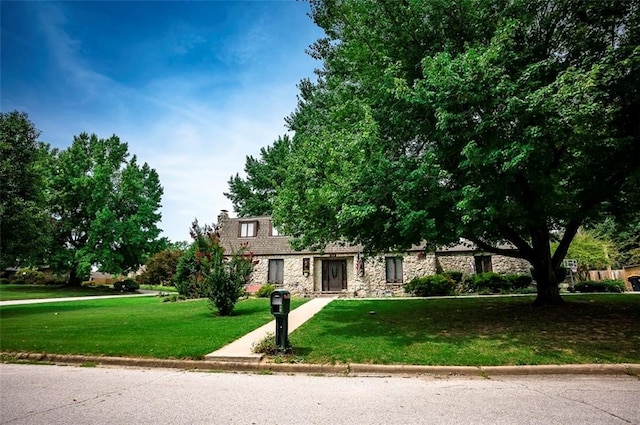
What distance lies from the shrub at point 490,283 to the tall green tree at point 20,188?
23.5m

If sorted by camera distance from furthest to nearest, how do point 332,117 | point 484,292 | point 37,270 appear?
1. point 37,270
2. point 484,292
3. point 332,117

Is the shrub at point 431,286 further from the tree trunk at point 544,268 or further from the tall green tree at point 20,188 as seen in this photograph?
the tall green tree at point 20,188

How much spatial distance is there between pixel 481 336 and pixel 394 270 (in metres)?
15.8

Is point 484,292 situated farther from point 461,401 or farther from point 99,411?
point 99,411

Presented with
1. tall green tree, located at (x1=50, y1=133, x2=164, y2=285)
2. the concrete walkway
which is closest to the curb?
the concrete walkway

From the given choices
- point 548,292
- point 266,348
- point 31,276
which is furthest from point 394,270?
point 31,276

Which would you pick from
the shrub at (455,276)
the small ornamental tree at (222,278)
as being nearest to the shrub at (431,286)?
the shrub at (455,276)

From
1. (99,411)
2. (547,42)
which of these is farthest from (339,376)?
(547,42)

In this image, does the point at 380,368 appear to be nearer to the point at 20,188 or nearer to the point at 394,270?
the point at 20,188

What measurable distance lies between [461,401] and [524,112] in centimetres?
600

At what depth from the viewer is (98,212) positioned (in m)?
31.5

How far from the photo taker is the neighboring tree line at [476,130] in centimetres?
750

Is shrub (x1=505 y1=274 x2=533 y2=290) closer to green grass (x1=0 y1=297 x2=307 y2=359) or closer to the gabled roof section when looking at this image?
the gabled roof section

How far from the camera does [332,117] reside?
10867 millimetres
